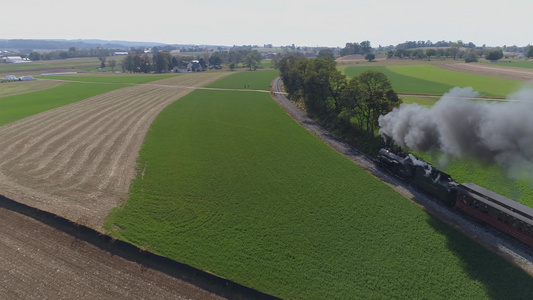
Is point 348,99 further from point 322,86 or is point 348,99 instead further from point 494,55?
point 494,55

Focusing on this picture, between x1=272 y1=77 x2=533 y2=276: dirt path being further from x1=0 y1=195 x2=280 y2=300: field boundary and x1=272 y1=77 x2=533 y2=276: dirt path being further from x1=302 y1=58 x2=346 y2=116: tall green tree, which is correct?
x1=0 y1=195 x2=280 y2=300: field boundary

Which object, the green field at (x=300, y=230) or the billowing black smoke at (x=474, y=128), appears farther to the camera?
the billowing black smoke at (x=474, y=128)

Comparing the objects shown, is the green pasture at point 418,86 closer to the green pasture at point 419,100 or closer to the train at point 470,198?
the green pasture at point 419,100

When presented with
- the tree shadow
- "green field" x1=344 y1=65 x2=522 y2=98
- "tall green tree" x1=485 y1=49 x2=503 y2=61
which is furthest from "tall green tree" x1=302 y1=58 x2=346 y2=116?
"tall green tree" x1=485 y1=49 x2=503 y2=61

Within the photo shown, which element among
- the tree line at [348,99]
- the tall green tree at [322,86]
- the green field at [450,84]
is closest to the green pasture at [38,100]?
the tall green tree at [322,86]

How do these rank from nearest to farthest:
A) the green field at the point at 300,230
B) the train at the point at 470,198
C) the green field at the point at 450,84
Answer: the green field at the point at 300,230 → the train at the point at 470,198 → the green field at the point at 450,84

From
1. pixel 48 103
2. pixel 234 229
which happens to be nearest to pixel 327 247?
pixel 234 229

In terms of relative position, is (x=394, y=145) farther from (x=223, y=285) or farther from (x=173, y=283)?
(x=173, y=283)

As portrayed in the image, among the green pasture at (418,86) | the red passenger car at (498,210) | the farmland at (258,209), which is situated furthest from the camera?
the green pasture at (418,86)
